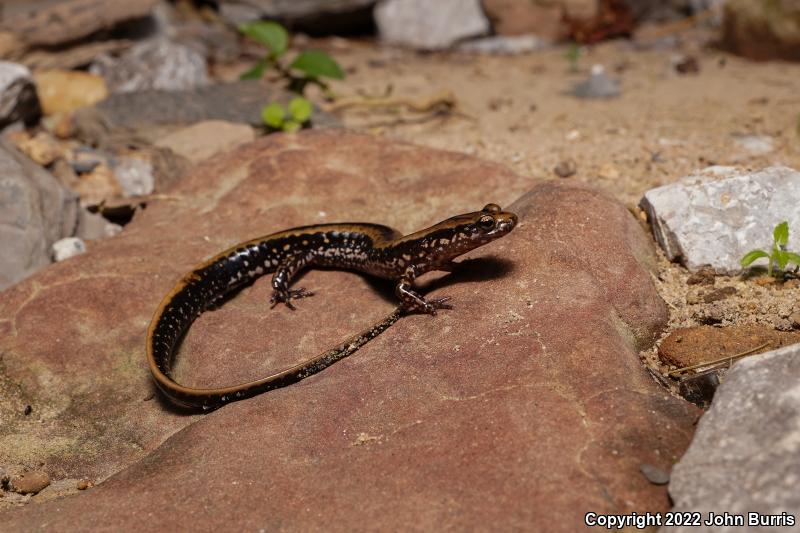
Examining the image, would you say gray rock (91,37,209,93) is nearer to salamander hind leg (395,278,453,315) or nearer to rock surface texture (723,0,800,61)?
salamander hind leg (395,278,453,315)

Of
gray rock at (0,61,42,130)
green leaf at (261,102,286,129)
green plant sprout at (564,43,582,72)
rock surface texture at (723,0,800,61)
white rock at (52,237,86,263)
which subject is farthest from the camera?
green plant sprout at (564,43,582,72)

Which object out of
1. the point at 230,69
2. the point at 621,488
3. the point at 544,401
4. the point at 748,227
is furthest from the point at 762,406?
the point at 230,69

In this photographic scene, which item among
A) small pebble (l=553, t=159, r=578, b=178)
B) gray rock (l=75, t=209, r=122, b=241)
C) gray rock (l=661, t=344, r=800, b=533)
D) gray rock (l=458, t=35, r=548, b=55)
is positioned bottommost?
gray rock (l=75, t=209, r=122, b=241)

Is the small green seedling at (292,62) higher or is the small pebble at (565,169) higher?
the small green seedling at (292,62)

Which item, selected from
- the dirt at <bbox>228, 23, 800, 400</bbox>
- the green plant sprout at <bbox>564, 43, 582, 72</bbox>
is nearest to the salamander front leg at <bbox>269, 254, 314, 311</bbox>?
the dirt at <bbox>228, 23, 800, 400</bbox>

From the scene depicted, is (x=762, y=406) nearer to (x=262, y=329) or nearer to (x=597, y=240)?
(x=597, y=240)

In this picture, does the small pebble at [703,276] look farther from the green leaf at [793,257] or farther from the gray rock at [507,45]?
the gray rock at [507,45]

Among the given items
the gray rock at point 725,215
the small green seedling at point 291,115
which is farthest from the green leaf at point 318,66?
the gray rock at point 725,215
